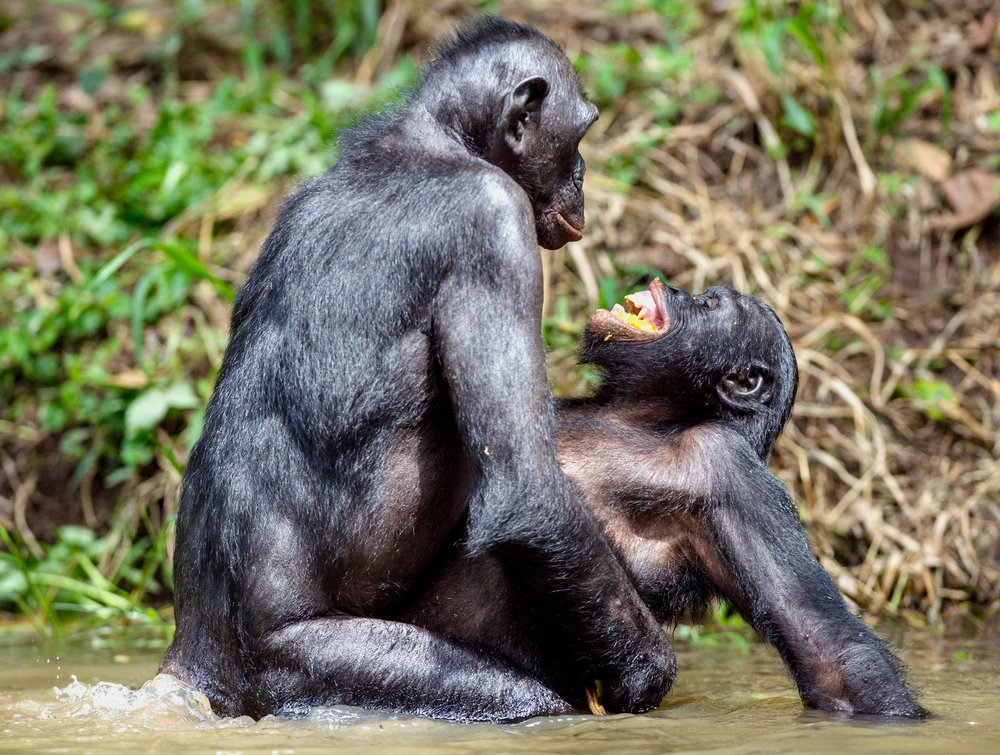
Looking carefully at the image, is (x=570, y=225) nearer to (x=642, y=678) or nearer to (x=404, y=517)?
(x=404, y=517)

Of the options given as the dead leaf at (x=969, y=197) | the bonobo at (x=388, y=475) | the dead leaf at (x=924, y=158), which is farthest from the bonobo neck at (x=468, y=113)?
the dead leaf at (x=924, y=158)

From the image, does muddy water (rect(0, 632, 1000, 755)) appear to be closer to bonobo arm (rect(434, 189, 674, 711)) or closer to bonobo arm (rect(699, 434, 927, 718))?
bonobo arm (rect(699, 434, 927, 718))

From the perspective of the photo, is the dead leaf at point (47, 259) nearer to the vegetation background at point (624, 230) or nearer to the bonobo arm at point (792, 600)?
the vegetation background at point (624, 230)

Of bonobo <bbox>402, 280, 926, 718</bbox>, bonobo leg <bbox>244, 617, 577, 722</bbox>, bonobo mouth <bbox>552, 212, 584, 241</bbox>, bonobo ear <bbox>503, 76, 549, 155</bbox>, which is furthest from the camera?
bonobo mouth <bbox>552, 212, 584, 241</bbox>

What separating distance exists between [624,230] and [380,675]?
14.4 ft

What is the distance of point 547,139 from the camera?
437cm

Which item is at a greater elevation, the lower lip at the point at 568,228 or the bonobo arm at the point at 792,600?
the lower lip at the point at 568,228

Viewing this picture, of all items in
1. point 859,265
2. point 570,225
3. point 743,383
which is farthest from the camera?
point 859,265

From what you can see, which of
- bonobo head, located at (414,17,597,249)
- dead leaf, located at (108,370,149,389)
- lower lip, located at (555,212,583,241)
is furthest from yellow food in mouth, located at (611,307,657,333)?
dead leaf, located at (108,370,149,389)

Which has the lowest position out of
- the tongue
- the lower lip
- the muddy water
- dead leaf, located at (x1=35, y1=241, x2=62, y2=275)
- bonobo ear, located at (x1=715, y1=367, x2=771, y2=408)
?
the muddy water

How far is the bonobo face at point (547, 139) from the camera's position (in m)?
4.30

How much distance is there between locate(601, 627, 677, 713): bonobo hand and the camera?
13.2 ft

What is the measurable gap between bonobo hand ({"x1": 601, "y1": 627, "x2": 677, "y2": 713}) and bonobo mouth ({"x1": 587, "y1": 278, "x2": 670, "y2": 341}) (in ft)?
3.76

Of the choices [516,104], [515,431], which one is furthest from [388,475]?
[516,104]
